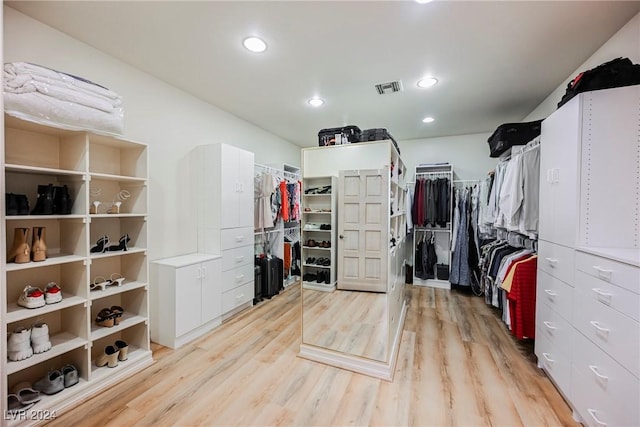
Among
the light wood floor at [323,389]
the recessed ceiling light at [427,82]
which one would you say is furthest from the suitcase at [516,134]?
the light wood floor at [323,389]

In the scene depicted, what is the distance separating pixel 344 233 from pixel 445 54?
176cm

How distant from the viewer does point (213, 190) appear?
3082 millimetres

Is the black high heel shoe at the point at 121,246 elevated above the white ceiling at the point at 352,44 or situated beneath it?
situated beneath

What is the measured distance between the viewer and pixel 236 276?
3.28 meters

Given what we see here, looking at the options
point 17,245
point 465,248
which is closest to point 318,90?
point 17,245

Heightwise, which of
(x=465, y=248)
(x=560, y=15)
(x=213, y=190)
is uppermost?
(x=560, y=15)

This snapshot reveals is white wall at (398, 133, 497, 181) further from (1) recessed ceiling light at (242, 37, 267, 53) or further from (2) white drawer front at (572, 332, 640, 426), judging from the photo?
(1) recessed ceiling light at (242, 37, 267, 53)

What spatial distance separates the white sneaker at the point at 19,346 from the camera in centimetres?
161

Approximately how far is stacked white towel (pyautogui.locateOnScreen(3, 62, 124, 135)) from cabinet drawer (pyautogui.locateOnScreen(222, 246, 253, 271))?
5.46 ft

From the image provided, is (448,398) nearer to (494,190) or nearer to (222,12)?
(494,190)

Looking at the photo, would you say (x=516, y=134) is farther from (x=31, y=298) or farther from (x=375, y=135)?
(x=31, y=298)

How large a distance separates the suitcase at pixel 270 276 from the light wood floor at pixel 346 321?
4.68 feet

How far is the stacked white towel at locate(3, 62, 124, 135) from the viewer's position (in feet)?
5.08

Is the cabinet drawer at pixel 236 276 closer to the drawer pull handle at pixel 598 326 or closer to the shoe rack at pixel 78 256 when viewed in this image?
the shoe rack at pixel 78 256
